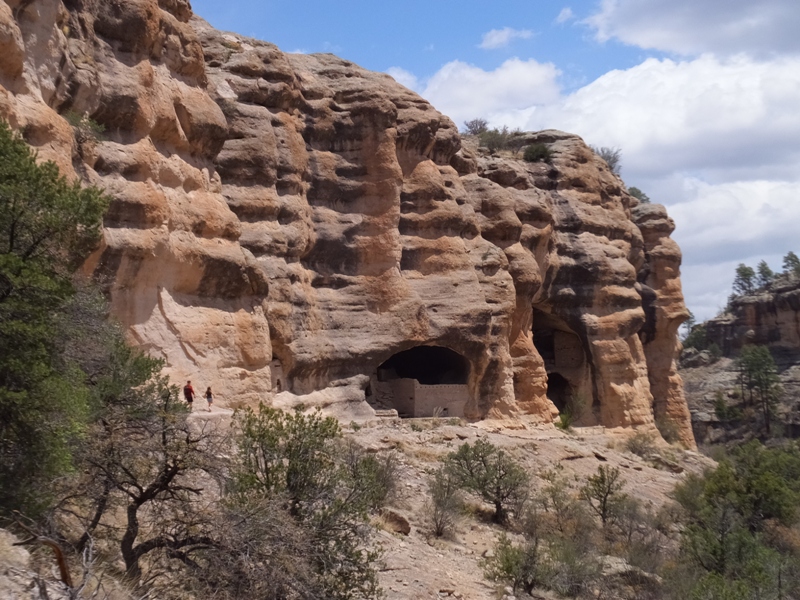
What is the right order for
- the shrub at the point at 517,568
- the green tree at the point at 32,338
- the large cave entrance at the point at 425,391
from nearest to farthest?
the green tree at the point at 32,338, the shrub at the point at 517,568, the large cave entrance at the point at 425,391

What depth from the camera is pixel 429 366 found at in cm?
3172

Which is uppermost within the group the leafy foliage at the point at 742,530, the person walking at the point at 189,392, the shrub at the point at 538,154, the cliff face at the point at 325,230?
the shrub at the point at 538,154

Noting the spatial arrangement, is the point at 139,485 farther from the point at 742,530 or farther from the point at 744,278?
the point at 744,278

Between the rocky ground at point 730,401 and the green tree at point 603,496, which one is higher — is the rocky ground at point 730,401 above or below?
above

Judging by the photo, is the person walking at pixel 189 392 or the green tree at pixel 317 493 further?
the person walking at pixel 189 392

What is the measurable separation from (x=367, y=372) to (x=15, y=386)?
55.7 feet

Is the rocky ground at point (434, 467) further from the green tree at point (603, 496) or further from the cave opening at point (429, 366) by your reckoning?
the cave opening at point (429, 366)

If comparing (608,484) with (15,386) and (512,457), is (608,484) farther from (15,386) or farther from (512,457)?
(15,386)

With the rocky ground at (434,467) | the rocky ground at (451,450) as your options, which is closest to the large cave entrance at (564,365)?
the rocky ground at (434,467)

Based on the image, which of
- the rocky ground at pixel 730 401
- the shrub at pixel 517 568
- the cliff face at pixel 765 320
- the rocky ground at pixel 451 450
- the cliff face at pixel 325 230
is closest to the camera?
the rocky ground at pixel 451 450

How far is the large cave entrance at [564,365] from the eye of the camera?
35469 millimetres

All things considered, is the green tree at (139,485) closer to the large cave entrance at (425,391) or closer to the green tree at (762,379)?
the large cave entrance at (425,391)

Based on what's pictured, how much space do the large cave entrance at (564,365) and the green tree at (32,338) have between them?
26.8m

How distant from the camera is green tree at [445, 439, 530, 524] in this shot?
19125 millimetres
